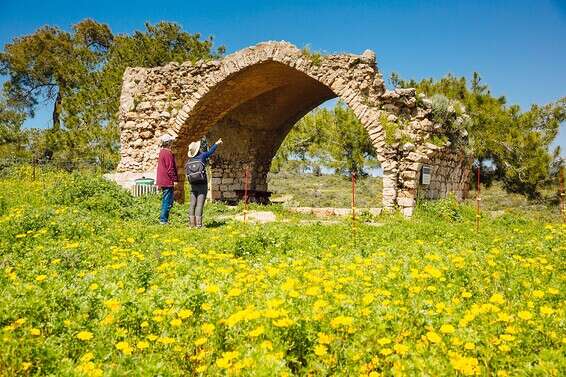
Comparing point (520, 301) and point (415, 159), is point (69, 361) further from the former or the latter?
point (415, 159)

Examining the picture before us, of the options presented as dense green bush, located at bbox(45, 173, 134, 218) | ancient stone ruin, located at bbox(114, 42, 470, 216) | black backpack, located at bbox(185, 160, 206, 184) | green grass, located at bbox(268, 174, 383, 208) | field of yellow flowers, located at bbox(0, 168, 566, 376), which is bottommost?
green grass, located at bbox(268, 174, 383, 208)

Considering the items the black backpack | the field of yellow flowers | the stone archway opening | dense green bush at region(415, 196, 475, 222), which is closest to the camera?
the field of yellow flowers

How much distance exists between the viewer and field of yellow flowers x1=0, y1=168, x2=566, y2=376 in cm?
270

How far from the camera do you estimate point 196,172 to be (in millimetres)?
8789

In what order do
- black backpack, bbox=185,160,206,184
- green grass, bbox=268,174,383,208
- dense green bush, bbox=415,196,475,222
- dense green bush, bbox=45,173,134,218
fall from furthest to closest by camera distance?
green grass, bbox=268,174,383,208, dense green bush, bbox=415,196,475,222, dense green bush, bbox=45,173,134,218, black backpack, bbox=185,160,206,184

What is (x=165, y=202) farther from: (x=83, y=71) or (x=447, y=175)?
(x=83, y=71)

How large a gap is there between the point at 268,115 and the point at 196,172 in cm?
922

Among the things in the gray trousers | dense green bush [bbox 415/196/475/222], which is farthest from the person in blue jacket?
dense green bush [bbox 415/196/475/222]

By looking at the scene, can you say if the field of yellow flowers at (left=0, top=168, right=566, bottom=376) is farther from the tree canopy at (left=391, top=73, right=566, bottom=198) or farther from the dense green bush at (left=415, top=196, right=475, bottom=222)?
the tree canopy at (left=391, top=73, right=566, bottom=198)

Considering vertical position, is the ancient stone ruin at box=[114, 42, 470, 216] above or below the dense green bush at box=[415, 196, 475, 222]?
above

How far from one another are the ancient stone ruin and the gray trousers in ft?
16.7

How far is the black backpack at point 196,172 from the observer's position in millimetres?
8789

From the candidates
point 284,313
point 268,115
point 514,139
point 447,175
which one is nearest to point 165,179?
point 284,313

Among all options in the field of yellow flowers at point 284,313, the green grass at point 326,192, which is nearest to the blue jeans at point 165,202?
the field of yellow flowers at point 284,313
